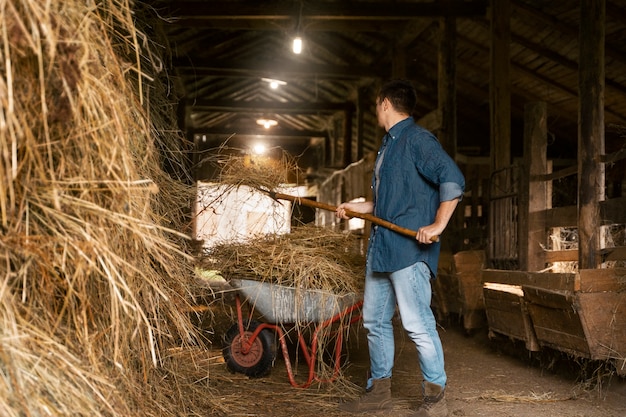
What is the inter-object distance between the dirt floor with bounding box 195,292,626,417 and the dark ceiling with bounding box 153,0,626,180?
2070 millimetres

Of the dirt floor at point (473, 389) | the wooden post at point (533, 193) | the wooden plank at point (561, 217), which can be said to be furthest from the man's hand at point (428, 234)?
the wooden post at point (533, 193)

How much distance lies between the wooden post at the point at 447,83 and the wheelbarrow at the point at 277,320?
3891mm

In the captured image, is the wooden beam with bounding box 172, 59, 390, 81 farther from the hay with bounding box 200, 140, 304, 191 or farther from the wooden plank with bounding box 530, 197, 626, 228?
the hay with bounding box 200, 140, 304, 191

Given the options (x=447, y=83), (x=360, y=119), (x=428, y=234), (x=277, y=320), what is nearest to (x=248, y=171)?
(x=277, y=320)

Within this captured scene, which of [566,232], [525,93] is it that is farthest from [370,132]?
[566,232]

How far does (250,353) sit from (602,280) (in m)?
2.13

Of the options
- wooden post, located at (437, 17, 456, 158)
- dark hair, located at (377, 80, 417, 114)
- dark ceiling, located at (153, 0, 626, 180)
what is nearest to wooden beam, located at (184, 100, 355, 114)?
dark ceiling, located at (153, 0, 626, 180)

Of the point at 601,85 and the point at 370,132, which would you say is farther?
the point at 370,132

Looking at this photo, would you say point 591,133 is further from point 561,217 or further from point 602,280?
point 602,280

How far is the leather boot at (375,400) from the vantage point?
3.41 meters

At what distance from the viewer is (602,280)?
3590 mm

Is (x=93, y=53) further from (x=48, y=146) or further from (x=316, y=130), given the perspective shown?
(x=316, y=130)

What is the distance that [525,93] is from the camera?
10570 millimetres

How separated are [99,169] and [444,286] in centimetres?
472
